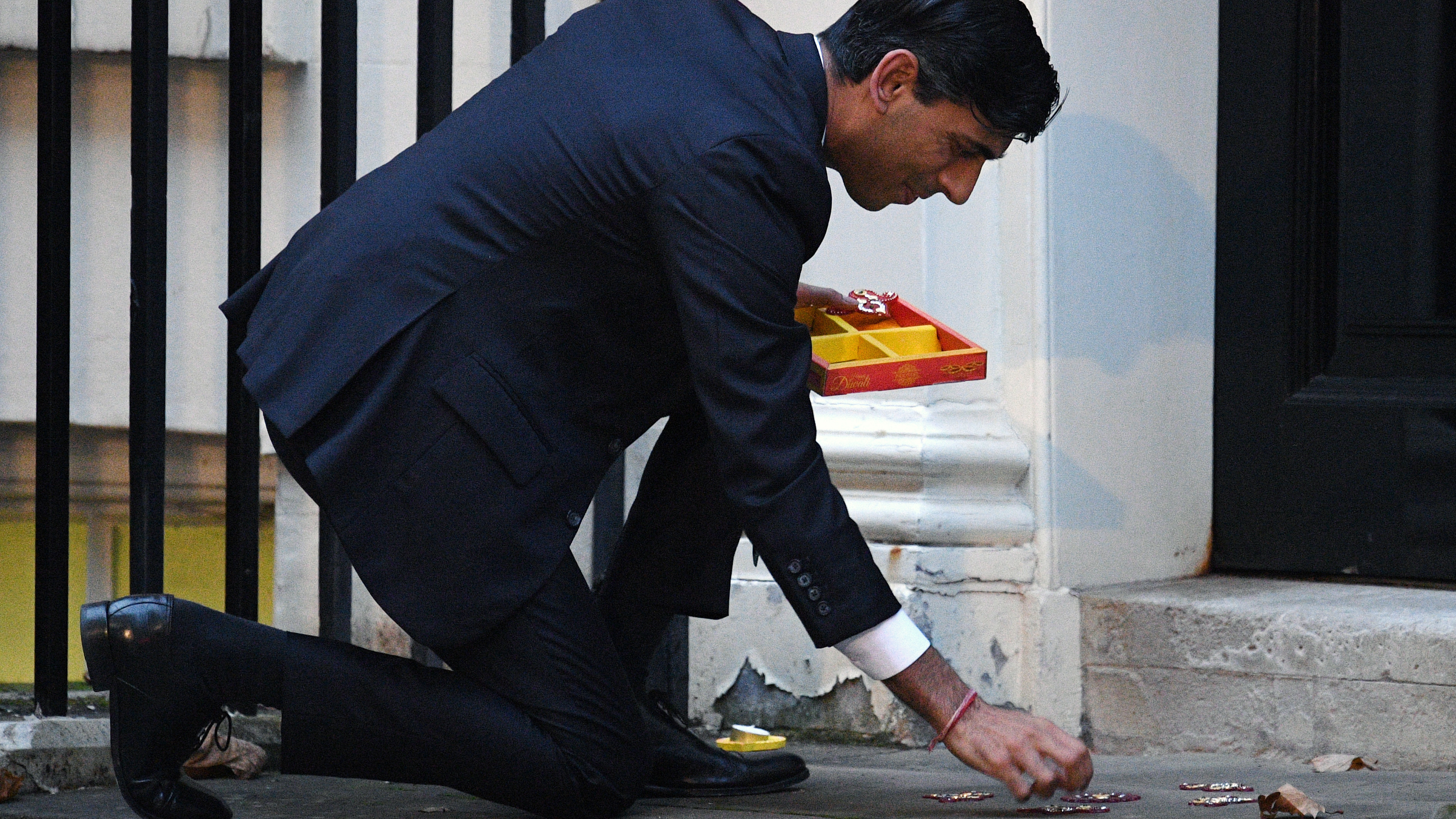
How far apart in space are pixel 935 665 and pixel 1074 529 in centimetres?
101

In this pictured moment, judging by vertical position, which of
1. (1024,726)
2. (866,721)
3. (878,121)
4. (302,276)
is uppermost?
(878,121)

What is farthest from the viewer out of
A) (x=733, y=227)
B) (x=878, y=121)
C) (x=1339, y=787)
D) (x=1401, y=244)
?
(x=1401, y=244)

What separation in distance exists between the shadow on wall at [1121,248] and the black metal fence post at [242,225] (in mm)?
1301

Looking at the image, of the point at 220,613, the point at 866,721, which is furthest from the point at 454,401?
the point at 866,721

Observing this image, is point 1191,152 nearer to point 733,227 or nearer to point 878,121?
point 878,121

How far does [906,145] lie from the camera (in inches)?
80.0

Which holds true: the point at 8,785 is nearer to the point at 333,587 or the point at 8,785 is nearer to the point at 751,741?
the point at 333,587

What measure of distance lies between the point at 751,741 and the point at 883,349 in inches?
34.7

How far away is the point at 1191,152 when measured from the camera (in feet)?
9.75

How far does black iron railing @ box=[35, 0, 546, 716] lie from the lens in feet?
8.38

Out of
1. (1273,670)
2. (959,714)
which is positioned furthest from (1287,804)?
(1273,670)

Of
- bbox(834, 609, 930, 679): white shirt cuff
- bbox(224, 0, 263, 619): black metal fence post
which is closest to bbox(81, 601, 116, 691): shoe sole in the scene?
bbox(224, 0, 263, 619): black metal fence post

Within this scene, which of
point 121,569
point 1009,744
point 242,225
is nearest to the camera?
point 1009,744

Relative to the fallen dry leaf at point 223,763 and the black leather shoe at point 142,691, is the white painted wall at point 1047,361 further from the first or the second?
the black leather shoe at point 142,691
